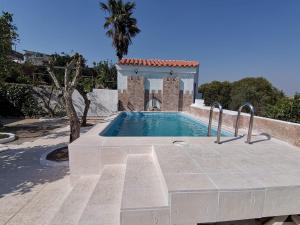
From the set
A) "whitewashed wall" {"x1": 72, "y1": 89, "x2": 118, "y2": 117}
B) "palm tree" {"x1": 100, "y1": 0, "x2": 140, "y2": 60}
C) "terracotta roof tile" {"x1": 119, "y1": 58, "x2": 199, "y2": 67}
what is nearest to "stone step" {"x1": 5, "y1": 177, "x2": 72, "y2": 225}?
"whitewashed wall" {"x1": 72, "y1": 89, "x2": 118, "y2": 117}

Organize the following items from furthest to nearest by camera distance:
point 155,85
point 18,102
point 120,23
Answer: point 120,23, point 155,85, point 18,102

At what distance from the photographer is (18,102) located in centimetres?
1440

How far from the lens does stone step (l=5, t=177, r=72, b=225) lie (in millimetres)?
3029

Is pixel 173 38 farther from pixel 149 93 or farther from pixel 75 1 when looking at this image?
pixel 75 1

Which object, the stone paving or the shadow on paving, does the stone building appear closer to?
the stone paving

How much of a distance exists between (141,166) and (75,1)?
12.3 metres

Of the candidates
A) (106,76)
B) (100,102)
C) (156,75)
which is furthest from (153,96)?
(106,76)

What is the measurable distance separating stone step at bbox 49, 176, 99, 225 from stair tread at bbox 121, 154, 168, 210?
3.00 ft

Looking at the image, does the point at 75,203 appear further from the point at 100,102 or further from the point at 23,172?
the point at 100,102

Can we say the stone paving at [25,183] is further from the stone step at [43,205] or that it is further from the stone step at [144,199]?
the stone step at [144,199]

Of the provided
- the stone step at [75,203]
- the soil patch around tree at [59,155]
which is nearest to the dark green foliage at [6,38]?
the soil patch around tree at [59,155]

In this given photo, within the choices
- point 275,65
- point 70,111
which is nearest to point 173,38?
point 275,65

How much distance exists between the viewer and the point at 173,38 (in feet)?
64.6

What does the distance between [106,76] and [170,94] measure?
30.2ft
